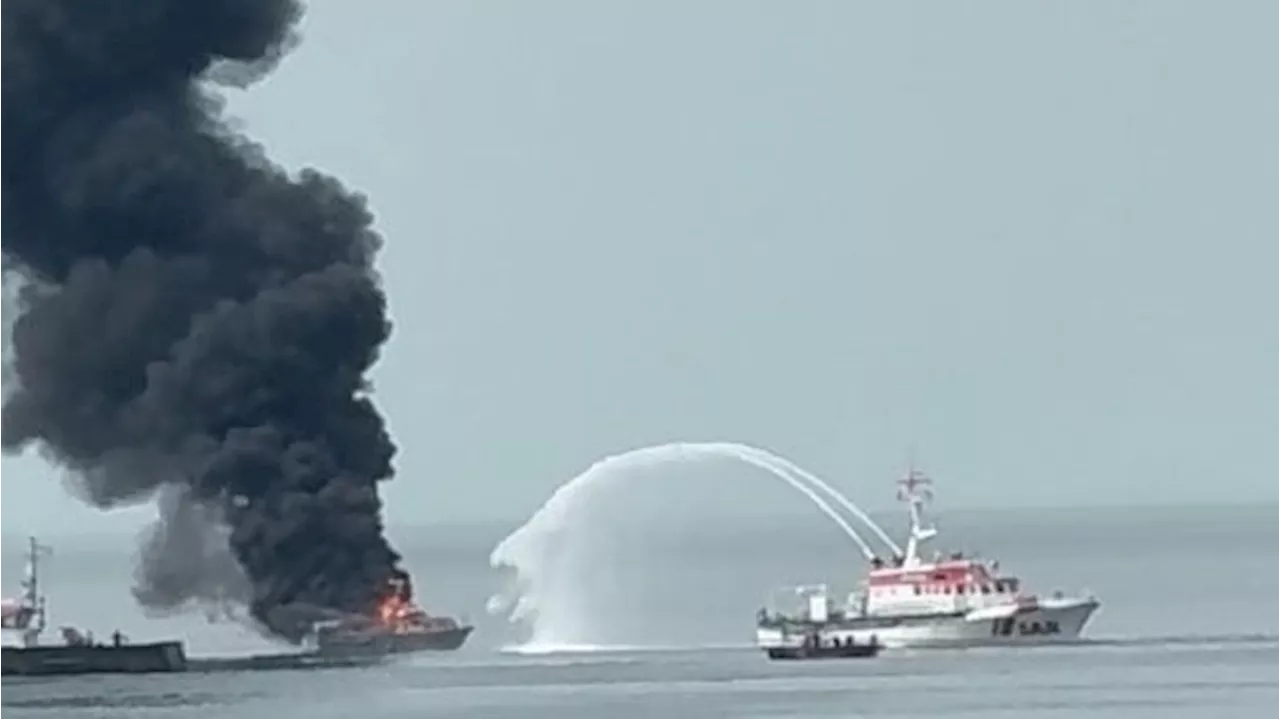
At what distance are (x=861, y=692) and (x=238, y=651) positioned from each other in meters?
39.4

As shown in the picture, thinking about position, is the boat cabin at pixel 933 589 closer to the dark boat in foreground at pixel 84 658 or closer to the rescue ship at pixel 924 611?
the rescue ship at pixel 924 611

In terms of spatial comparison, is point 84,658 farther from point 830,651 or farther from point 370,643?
point 830,651

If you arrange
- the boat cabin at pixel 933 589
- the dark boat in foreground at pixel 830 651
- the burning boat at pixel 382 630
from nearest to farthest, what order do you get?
the burning boat at pixel 382 630 < the dark boat in foreground at pixel 830 651 < the boat cabin at pixel 933 589

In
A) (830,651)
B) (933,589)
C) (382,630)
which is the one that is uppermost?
(933,589)

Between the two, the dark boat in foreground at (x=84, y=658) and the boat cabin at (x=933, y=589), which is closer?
the dark boat in foreground at (x=84, y=658)

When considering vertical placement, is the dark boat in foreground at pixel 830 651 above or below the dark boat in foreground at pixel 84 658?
below

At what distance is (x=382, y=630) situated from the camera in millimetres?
164750

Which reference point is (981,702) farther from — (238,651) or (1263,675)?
(238,651)

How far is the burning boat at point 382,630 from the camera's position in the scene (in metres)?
163

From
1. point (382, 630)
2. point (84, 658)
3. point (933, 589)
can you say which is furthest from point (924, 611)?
point (84, 658)

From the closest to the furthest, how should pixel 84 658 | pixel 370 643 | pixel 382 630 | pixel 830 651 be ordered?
pixel 370 643 < pixel 382 630 < pixel 84 658 < pixel 830 651

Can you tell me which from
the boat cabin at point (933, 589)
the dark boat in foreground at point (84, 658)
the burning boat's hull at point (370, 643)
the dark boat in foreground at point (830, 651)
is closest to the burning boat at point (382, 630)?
the burning boat's hull at point (370, 643)

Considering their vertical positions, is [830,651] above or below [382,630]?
below

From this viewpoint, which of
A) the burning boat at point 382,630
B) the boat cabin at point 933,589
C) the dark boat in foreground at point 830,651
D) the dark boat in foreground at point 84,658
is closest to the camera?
the burning boat at point 382,630
